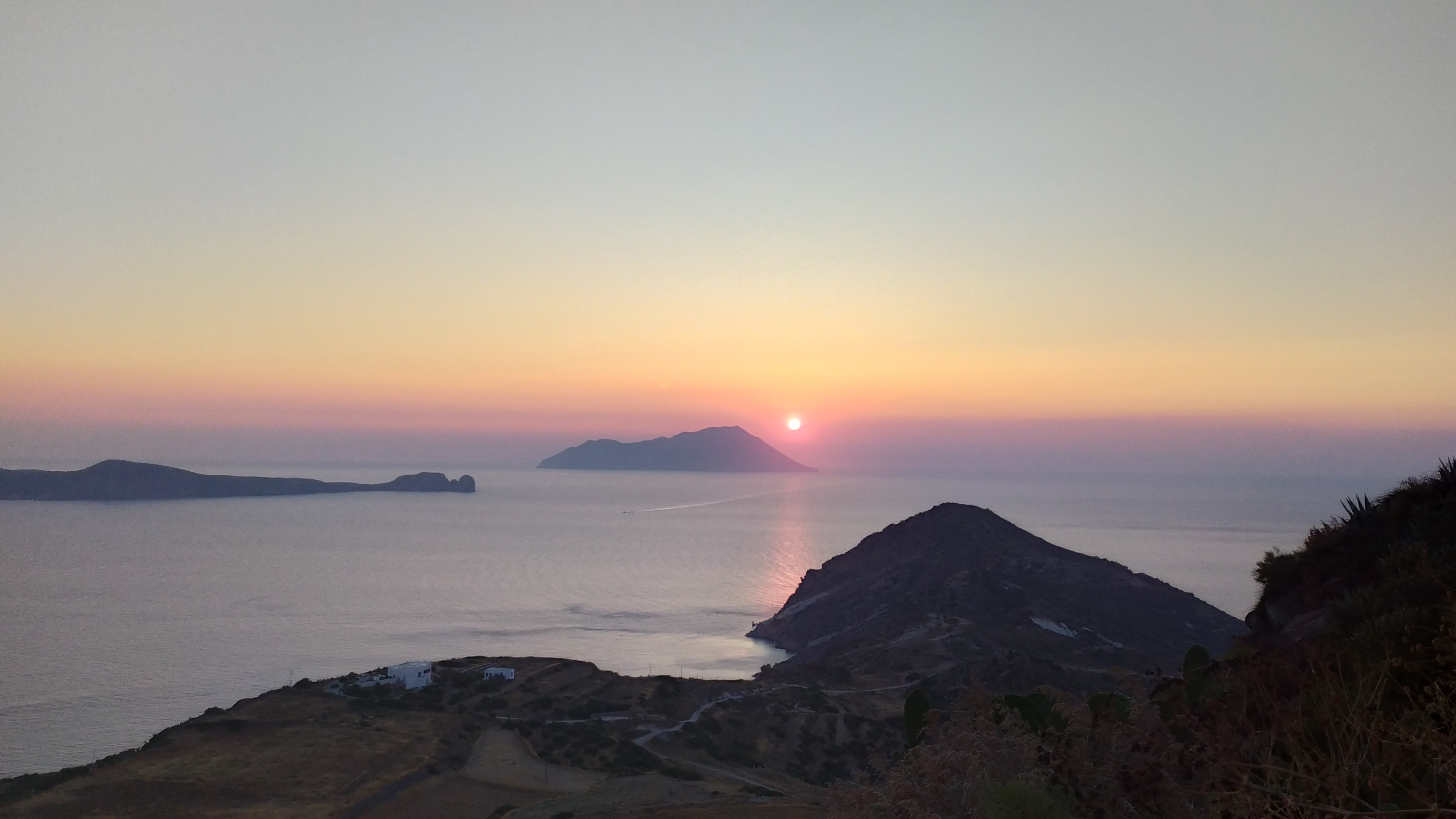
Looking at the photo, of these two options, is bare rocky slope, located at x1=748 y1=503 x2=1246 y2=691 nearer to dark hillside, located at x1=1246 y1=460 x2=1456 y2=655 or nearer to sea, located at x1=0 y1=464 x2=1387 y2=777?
sea, located at x1=0 y1=464 x2=1387 y2=777

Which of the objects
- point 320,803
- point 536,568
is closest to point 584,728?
point 320,803

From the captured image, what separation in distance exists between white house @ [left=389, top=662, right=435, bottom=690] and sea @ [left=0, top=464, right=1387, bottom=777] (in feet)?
37.2

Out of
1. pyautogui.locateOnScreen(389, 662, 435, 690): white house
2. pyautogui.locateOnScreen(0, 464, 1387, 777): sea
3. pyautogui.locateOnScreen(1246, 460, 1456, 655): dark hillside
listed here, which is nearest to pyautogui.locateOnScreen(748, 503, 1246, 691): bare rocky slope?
pyautogui.locateOnScreen(0, 464, 1387, 777): sea

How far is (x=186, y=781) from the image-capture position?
87.2 ft

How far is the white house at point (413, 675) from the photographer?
4278cm

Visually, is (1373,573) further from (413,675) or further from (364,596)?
(364,596)

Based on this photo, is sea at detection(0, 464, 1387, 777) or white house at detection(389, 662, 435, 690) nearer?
white house at detection(389, 662, 435, 690)

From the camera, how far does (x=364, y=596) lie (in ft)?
292

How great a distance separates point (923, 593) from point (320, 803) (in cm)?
4641

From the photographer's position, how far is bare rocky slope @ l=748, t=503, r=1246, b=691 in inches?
1911

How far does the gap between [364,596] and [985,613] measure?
61239mm

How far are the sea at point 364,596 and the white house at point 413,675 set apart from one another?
11327 mm

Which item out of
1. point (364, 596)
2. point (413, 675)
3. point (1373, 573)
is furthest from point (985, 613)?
point (364, 596)

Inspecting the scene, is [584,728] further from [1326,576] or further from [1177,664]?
[1177,664]
